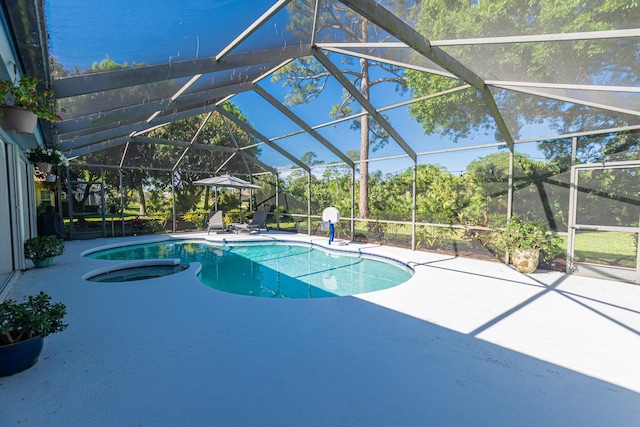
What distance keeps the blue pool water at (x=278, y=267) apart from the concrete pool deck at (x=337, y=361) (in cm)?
157

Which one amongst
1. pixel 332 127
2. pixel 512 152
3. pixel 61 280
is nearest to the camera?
pixel 61 280

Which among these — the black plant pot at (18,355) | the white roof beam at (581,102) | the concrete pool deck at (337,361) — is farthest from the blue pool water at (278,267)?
the white roof beam at (581,102)

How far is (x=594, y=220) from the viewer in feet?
17.9

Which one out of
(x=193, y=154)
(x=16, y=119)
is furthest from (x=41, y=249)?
(x=193, y=154)

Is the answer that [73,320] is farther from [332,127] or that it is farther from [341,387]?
[332,127]

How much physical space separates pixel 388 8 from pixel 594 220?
544 centimetres

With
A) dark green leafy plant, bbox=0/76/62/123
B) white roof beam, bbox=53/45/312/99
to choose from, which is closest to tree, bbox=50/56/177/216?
white roof beam, bbox=53/45/312/99

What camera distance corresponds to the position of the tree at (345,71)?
14.7 feet

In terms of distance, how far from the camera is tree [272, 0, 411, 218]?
448cm

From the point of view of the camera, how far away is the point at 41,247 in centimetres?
593

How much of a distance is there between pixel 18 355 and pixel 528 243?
24.7ft

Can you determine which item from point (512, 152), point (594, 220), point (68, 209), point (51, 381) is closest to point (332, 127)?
point (512, 152)

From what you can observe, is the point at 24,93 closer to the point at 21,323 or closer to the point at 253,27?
the point at 21,323

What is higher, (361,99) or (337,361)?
(361,99)
